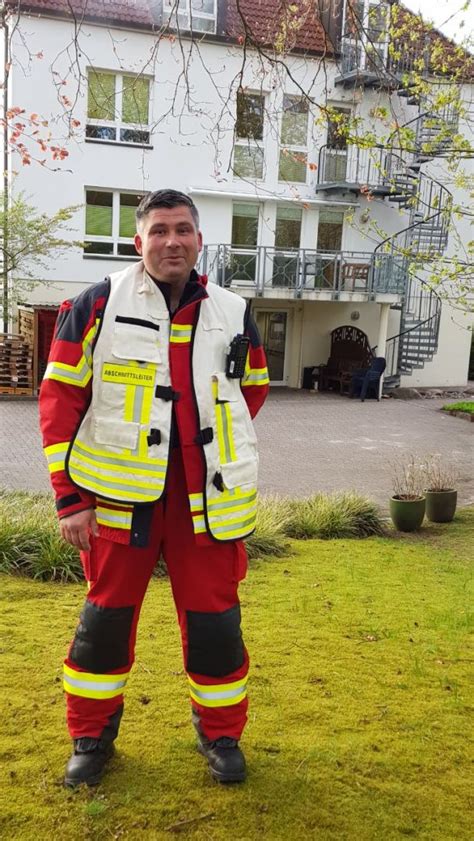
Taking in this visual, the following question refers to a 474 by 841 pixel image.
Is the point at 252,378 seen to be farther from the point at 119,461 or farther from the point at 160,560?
the point at 160,560

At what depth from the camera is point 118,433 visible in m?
2.66

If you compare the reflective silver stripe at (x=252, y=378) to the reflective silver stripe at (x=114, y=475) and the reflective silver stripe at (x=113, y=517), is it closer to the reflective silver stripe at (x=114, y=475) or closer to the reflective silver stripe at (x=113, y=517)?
the reflective silver stripe at (x=114, y=475)

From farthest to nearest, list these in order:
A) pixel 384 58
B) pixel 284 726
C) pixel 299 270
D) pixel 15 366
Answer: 1. pixel 299 270
2. pixel 15 366
3. pixel 384 58
4. pixel 284 726

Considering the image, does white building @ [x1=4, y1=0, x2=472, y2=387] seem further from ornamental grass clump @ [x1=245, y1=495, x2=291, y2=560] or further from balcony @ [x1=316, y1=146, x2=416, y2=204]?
ornamental grass clump @ [x1=245, y1=495, x2=291, y2=560]

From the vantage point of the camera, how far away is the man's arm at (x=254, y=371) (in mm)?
2979

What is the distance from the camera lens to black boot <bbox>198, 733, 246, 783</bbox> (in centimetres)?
285

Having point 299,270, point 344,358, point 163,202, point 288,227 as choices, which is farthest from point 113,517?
point 344,358

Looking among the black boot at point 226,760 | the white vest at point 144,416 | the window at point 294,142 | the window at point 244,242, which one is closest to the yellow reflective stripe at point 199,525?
the white vest at point 144,416

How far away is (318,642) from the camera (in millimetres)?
4344

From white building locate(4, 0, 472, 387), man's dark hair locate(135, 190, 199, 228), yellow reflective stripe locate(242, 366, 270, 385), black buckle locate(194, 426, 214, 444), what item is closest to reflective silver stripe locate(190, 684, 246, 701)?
black buckle locate(194, 426, 214, 444)

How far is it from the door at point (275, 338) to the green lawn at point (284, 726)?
56.1 feet

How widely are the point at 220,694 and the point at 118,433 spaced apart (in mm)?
1057

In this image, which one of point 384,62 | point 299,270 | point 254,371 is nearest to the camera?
point 254,371

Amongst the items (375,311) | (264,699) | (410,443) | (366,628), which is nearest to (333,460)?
(410,443)
